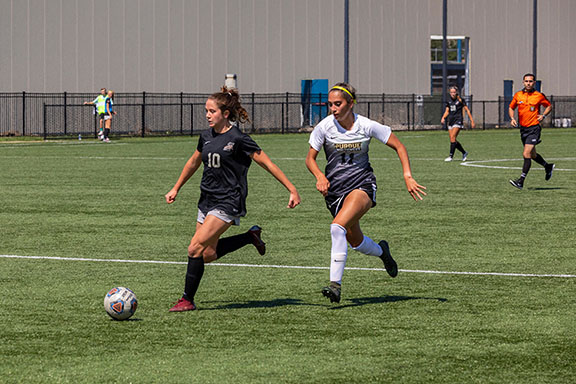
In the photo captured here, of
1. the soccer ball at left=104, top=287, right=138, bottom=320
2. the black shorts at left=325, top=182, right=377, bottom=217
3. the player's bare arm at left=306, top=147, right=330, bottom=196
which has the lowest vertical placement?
the soccer ball at left=104, top=287, right=138, bottom=320

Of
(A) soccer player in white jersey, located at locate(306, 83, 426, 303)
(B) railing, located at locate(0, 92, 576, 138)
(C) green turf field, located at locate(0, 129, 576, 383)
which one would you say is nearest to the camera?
(C) green turf field, located at locate(0, 129, 576, 383)

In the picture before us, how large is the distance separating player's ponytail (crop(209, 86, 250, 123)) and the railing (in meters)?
39.4

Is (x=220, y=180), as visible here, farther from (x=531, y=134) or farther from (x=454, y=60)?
(x=454, y=60)

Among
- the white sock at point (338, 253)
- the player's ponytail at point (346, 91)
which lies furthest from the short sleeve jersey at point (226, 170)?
the player's ponytail at point (346, 91)

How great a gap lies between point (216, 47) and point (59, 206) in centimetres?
4015

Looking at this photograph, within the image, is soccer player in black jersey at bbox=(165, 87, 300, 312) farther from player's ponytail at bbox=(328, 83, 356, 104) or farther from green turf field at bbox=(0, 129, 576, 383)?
player's ponytail at bbox=(328, 83, 356, 104)

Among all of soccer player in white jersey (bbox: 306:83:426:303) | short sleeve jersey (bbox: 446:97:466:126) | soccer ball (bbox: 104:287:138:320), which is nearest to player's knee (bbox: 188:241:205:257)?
soccer ball (bbox: 104:287:138:320)

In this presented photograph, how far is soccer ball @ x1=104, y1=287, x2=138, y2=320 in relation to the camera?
845cm

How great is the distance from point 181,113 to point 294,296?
43443mm

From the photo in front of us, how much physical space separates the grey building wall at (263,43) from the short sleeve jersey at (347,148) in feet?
138

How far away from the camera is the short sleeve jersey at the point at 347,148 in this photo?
31.6 ft

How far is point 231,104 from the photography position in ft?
30.3

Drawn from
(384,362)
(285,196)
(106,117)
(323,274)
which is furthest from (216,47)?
(384,362)

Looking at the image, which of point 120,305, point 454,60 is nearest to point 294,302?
point 120,305
